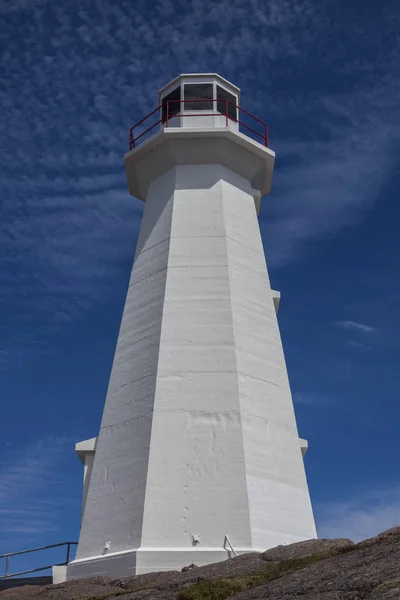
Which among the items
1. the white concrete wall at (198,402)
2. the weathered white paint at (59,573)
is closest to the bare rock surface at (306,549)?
the white concrete wall at (198,402)

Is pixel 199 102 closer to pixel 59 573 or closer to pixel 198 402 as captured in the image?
pixel 198 402

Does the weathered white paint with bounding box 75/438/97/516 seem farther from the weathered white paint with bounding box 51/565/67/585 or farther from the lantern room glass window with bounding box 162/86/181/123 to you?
the lantern room glass window with bounding box 162/86/181/123

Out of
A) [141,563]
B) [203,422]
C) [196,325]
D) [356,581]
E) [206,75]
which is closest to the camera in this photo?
[356,581]

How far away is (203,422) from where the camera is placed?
16.8 meters

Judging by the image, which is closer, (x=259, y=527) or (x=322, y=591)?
(x=322, y=591)

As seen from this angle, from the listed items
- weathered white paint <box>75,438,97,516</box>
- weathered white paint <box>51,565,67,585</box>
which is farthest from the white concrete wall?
weathered white paint <box>51,565,67,585</box>

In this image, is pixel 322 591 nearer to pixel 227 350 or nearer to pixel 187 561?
pixel 187 561

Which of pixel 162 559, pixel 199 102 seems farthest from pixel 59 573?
pixel 199 102

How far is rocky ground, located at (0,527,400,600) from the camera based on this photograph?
7414mm

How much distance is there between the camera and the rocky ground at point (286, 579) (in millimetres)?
7414

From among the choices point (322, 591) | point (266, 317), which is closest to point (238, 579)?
point (322, 591)

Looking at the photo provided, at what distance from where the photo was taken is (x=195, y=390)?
17125 mm

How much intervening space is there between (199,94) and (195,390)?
10.3 metres

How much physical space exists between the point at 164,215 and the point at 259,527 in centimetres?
896
